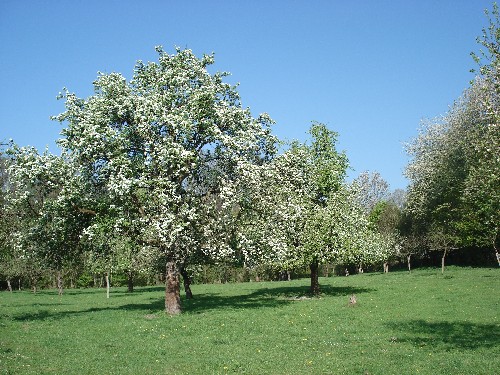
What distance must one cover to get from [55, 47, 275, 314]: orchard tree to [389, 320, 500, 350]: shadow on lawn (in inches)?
464

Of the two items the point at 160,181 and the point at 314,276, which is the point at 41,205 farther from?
the point at 314,276

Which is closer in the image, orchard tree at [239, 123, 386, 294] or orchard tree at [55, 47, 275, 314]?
orchard tree at [55, 47, 275, 314]

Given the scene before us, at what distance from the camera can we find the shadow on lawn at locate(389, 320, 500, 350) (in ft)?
64.4

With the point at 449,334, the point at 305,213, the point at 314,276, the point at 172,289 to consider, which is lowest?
the point at 449,334

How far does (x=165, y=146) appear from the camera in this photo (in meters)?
28.5

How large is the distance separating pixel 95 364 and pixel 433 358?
41.5 ft

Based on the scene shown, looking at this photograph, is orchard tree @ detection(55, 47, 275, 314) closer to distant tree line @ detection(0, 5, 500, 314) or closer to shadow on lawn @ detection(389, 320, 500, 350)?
distant tree line @ detection(0, 5, 500, 314)

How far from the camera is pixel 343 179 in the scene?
1752 inches

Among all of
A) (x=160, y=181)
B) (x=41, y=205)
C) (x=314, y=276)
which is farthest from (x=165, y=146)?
(x=314, y=276)

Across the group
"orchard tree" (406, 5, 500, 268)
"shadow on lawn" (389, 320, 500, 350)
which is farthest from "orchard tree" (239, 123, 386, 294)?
"orchard tree" (406, 5, 500, 268)

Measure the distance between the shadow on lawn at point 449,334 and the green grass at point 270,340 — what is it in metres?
0.04

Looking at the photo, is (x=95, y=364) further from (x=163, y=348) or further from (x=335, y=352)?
(x=335, y=352)

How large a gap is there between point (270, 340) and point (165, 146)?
517 inches

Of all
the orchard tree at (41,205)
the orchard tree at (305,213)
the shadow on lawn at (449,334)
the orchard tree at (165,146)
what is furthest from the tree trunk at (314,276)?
the orchard tree at (41,205)
